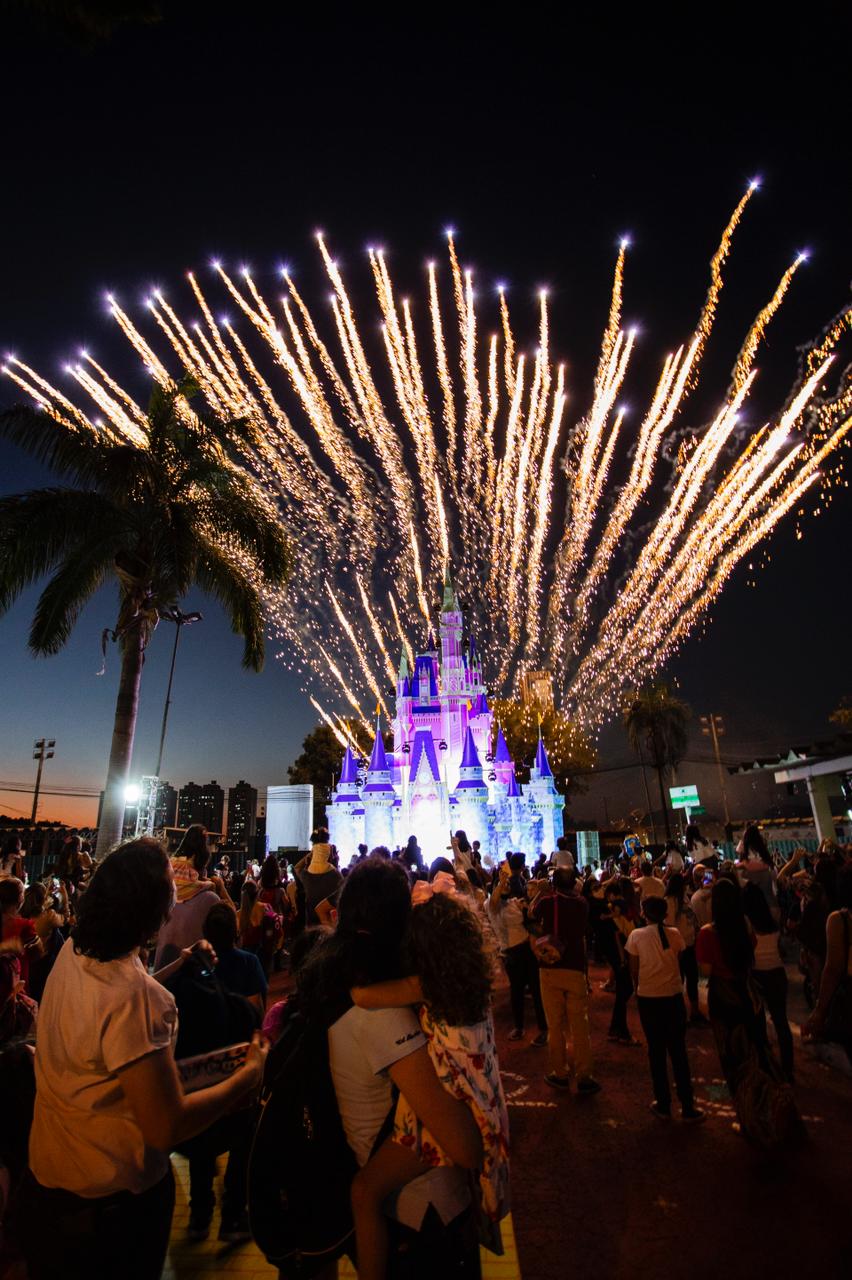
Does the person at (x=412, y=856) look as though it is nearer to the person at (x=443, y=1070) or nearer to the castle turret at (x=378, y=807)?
the person at (x=443, y=1070)

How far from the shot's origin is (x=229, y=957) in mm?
4508

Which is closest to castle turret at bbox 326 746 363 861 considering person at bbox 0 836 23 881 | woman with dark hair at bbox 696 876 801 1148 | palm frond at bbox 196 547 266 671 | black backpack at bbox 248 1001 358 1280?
palm frond at bbox 196 547 266 671

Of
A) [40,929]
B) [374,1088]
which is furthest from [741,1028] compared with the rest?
[40,929]

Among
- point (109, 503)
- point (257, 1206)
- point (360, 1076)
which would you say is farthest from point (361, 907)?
point (109, 503)

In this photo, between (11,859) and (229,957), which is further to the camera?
(11,859)

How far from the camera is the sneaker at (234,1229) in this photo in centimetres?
399

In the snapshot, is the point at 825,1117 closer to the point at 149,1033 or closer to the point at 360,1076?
the point at 360,1076

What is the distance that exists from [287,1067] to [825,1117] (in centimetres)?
552

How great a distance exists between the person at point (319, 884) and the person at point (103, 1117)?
5.77 meters

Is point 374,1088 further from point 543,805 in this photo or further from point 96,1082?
point 543,805

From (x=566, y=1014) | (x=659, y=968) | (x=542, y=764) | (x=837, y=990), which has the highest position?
(x=542, y=764)

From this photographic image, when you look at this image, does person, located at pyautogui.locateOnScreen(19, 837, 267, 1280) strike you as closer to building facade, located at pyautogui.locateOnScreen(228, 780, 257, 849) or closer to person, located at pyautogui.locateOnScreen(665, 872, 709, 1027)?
person, located at pyautogui.locateOnScreen(665, 872, 709, 1027)

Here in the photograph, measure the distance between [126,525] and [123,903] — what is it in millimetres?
11512

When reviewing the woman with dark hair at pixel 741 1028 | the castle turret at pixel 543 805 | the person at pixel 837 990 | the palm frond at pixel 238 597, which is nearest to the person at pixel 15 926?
the woman with dark hair at pixel 741 1028
